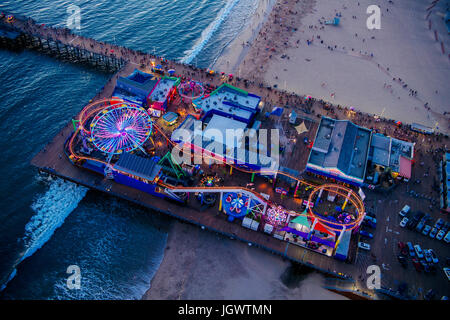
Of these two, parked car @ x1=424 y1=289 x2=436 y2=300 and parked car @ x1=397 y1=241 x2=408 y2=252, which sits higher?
parked car @ x1=397 y1=241 x2=408 y2=252

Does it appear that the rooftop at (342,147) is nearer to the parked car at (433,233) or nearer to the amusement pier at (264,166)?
the amusement pier at (264,166)

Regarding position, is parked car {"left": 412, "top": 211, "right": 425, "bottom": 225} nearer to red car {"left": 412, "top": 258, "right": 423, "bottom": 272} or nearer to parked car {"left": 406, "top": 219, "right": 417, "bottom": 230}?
parked car {"left": 406, "top": 219, "right": 417, "bottom": 230}

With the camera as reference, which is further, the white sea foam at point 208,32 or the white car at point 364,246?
the white sea foam at point 208,32

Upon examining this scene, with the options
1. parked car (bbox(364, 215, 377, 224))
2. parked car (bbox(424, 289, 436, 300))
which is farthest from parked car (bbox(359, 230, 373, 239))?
parked car (bbox(424, 289, 436, 300))

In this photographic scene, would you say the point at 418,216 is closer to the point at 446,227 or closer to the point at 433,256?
the point at 446,227

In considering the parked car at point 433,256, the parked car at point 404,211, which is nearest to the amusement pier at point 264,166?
the parked car at point 404,211

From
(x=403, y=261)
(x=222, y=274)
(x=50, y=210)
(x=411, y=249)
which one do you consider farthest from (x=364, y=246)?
(x=50, y=210)
